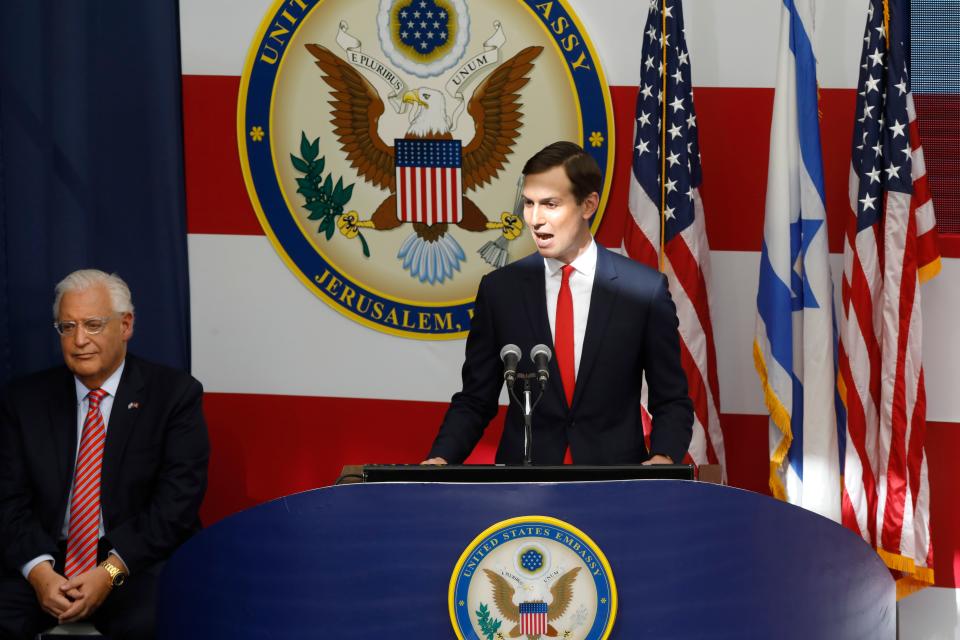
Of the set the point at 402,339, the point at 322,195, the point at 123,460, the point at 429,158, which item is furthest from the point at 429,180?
the point at 123,460

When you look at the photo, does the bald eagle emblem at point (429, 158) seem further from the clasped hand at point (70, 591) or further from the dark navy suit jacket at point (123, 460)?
the clasped hand at point (70, 591)

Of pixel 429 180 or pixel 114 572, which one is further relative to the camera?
pixel 429 180

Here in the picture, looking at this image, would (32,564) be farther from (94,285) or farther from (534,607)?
(534,607)

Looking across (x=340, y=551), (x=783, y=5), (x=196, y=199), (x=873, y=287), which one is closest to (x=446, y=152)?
(x=196, y=199)

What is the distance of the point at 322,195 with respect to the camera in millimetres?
3885

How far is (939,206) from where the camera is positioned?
11.8ft

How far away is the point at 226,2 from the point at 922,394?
2.55 metres

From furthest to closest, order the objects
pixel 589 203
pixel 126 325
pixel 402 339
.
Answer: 1. pixel 402 339
2. pixel 126 325
3. pixel 589 203

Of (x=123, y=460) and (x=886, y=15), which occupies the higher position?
(x=886, y=15)

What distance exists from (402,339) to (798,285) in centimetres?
132

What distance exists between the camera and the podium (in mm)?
1813

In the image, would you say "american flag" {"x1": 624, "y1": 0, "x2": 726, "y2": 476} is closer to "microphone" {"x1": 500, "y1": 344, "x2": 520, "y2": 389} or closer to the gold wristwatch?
"microphone" {"x1": 500, "y1": 344, "x2": 520, "y2": 389}

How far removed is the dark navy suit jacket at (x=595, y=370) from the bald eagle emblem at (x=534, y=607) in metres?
0.77

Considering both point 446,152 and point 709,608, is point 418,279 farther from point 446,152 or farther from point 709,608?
point 709,608
